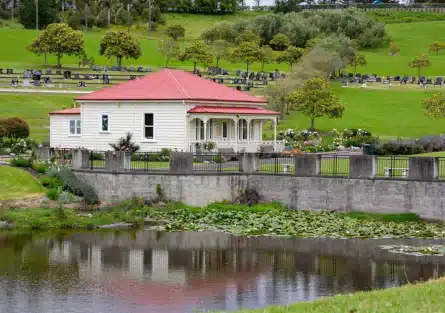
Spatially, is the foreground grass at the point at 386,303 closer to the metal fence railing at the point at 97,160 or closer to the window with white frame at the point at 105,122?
the metal fence railing at the point at 97,160

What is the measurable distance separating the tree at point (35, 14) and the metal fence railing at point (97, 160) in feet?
269

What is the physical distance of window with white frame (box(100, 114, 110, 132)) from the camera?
165ft

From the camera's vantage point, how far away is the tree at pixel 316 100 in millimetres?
62219

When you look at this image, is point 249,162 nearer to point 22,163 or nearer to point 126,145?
point 126,145

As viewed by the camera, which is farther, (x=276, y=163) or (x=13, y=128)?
(x=13, y=128)

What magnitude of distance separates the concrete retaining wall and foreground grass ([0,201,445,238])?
0.47m

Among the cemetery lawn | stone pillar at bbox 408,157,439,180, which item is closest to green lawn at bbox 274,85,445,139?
the cemetery lawn

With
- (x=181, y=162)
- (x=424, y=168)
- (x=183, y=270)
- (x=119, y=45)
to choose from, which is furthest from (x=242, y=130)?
(x=119, y=45)

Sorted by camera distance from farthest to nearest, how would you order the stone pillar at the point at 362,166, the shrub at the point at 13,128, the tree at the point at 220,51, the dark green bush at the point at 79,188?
the tree at the point at 220,51 < the shrub at the point at 13,128 < the dark green bush at the point at 79,188 < the stone pillar at the point at 362,166

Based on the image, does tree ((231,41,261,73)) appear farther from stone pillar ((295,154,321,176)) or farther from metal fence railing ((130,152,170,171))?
stone pillar ((295,154,321,176))

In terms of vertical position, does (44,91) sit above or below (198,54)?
below

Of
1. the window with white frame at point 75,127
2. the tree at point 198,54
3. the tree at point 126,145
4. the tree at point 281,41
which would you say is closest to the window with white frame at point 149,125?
the tree at point 126,145

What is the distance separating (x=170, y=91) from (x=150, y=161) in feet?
21.1

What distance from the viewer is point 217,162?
42.2 metres
